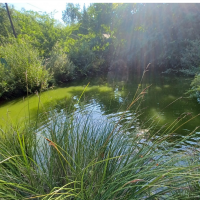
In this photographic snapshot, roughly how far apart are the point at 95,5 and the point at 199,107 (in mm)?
16290

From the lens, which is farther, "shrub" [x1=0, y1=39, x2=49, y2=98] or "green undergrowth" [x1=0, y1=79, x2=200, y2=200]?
"shrub" [x1=0, y1=39, x2=49, y2=98]

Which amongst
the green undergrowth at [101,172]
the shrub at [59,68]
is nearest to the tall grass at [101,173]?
the green undergrowth at [101,172]

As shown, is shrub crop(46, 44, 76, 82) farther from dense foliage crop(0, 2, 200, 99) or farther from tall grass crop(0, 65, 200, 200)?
tall grass crop(0, 65, 200, 200)

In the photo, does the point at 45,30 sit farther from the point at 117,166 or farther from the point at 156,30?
the point at 117,166

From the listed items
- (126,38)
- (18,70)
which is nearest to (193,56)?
(126,38)

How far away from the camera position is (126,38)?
1375 cm

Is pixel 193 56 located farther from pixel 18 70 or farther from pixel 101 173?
pixel 101 173

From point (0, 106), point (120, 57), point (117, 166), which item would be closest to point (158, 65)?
point (120, 57)

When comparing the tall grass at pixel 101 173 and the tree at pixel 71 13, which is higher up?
the tree at pixel 71 13

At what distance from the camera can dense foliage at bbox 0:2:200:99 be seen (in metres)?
9.96

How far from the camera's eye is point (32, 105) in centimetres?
581

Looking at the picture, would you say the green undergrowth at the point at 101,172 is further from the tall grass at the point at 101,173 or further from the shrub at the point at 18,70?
the shrub at the point at 18,70

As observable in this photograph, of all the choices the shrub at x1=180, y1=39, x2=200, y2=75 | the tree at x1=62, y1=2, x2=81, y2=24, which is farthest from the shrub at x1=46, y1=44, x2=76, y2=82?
the tree at x1=62, y1=2, x2=81, y2=24

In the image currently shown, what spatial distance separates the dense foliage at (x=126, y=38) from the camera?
9961 mm
